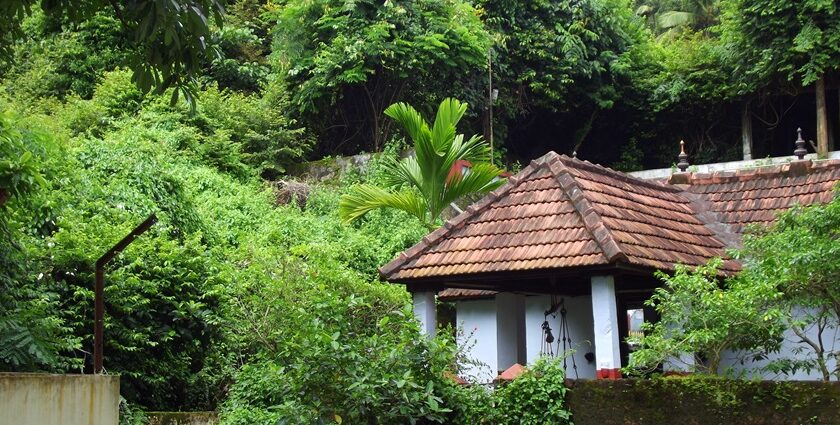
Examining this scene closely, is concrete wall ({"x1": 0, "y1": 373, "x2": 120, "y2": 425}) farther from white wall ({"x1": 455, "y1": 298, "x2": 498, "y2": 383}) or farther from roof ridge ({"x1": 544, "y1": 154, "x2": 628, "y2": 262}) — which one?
white wall ({"x1": 455, "y1": 298, "x2": 498, "y2": 383})

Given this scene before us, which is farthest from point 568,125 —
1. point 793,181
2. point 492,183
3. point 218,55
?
point 218,55

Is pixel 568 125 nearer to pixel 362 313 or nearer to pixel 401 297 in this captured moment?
pixel 401 297

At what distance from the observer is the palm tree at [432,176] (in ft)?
46.0

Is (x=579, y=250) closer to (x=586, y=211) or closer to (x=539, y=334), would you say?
(x=586, y=211)

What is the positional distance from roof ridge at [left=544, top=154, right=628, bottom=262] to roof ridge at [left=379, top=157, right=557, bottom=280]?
261 millimetres

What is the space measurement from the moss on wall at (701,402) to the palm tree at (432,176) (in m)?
5.43

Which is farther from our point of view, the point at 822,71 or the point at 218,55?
the point at 822,71

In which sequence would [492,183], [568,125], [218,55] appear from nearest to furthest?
1. [218,55]
2. [492,183]
3. [568,125]

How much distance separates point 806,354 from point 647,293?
7.59ft

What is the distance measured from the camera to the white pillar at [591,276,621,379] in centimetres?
909

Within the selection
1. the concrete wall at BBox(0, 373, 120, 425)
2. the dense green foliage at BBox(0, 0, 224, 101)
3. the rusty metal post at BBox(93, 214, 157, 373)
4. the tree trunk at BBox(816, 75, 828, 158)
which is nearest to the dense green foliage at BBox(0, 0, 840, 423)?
the dense green foliage at BBox(0, 0, 224, 101)

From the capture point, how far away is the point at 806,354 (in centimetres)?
975

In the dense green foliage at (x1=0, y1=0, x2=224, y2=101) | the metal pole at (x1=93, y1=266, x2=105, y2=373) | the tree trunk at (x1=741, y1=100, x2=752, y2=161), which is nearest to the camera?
the dense green foliage at (x1=0, y1=0, x2=224, y2=101)

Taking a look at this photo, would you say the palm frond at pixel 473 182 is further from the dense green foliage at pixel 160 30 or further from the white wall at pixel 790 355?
the dense green foliage at pixel 160 30
